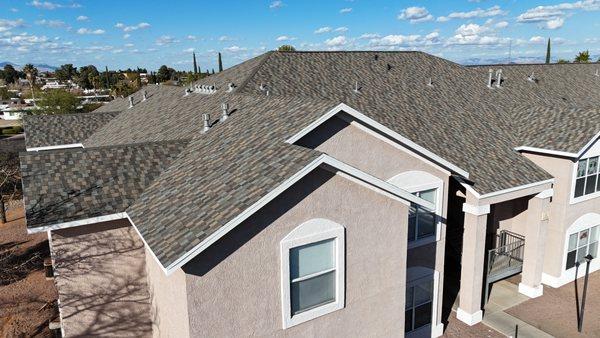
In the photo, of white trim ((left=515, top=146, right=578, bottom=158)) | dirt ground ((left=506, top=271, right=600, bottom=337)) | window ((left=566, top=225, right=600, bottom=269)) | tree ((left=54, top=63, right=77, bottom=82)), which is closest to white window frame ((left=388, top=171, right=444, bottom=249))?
dirt ground ((left=506, top=271, right=600, bottom=337))

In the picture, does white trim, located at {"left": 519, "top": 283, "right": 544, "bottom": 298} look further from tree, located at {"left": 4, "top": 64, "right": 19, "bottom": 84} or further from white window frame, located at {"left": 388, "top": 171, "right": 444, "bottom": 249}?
tree, located at {"left": 4, "top": 64, "right": 19, "bottom": 84}

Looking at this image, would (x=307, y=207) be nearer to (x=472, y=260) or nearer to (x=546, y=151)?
(x=472, y=260)

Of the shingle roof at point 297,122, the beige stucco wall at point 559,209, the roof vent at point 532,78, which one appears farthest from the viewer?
the roof vent at point 532,78

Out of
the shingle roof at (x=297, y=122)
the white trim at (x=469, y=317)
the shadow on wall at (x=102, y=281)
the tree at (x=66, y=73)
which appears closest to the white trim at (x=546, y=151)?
the shingle roof at (x=297, y=122)

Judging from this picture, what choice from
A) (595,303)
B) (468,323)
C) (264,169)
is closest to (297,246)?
(264,169)

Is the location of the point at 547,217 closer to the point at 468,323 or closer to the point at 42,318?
the point at 468,323

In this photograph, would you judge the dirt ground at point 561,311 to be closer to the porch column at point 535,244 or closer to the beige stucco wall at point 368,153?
the porch column at point 535,244
